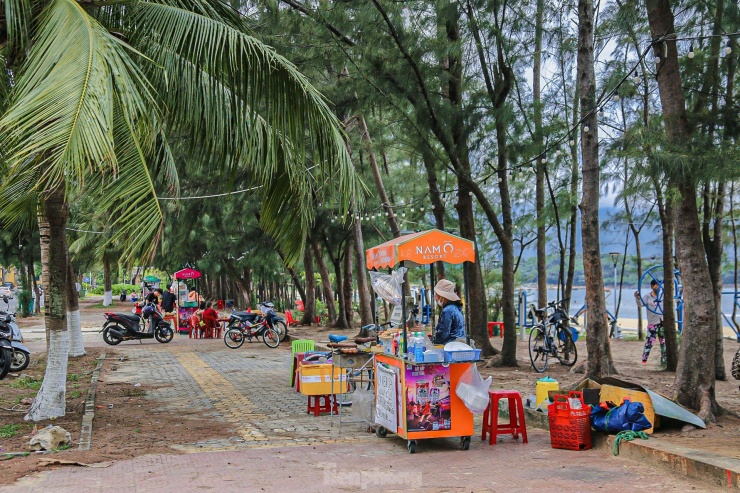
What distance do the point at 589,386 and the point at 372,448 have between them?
2.93m

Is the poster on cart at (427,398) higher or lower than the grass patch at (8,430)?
higher

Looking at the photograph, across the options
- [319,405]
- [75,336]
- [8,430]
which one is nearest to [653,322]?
[319,405]

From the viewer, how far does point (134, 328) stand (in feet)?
79.3

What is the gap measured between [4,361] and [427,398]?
9087 mm

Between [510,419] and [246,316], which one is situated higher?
[246,316]

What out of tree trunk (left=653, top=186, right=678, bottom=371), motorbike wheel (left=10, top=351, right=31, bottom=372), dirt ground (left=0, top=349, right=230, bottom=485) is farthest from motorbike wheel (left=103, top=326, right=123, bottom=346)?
tree trunk (left=653, top=186, right=678, bottom=371)

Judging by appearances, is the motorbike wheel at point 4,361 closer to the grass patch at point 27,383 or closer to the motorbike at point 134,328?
the grass patch at point 27,383

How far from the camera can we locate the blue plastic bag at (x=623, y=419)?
7.91m

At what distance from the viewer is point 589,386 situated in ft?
30.2

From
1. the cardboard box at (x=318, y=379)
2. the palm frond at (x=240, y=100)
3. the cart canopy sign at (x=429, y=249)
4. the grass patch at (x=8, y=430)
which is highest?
the palm frond at (x=240, y=100)

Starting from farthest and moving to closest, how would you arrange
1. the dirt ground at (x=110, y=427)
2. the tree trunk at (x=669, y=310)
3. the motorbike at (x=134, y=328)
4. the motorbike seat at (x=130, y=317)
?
the motorbike seat at (x=130, y=317)
the motorbike at (x=134, y=328)
the tree trunk at (x=669, y=310)
the dirt ground at (x=110, y=427)

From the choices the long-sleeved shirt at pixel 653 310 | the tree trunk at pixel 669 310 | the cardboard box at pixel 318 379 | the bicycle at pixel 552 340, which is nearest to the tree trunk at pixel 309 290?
the bicycle at pixel 552 340

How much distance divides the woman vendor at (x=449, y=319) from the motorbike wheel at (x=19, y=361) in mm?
9881

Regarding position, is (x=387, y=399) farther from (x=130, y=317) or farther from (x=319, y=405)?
(x=130, y=317)
